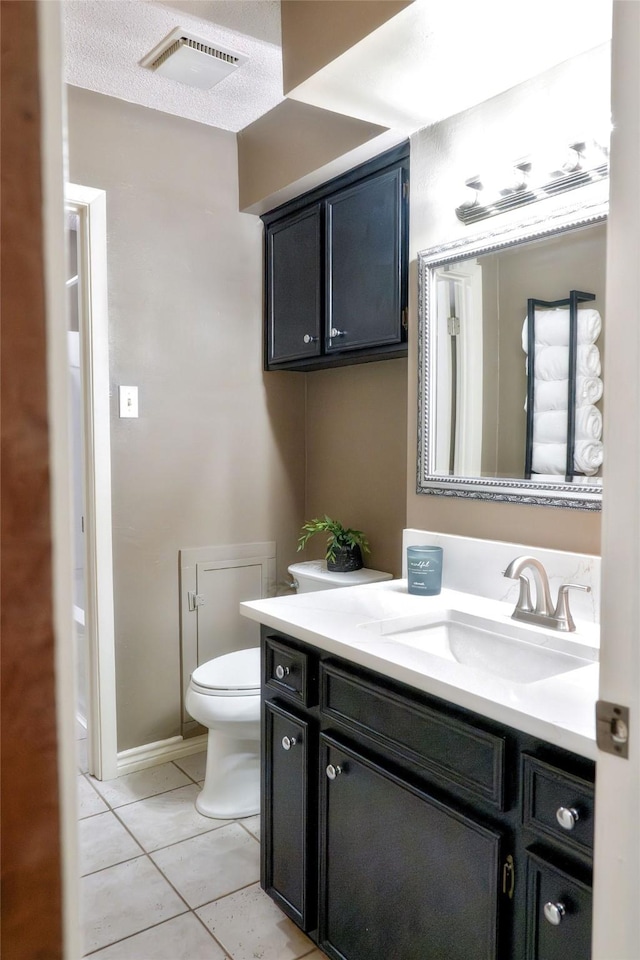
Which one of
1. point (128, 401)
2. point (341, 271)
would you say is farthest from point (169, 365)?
point (341, 271)

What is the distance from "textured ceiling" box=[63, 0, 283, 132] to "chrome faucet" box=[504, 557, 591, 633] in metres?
1.61

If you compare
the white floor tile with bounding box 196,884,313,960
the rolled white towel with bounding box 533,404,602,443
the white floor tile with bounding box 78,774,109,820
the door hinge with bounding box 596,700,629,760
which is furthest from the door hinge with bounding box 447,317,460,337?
the white floor tile with bounding box 78,774,109,820

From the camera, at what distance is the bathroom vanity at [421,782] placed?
1044 mm

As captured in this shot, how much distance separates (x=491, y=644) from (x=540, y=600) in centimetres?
16

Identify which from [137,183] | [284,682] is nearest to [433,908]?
[284,682]

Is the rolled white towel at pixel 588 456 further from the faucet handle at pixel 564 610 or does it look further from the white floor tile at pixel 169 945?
the white floor tile at pixel 169 945

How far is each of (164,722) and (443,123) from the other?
227 cm

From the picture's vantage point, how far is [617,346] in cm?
72

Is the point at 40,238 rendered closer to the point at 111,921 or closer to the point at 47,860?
the point at 47,860

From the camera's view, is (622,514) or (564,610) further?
(564,610)

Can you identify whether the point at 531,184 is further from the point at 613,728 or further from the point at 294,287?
the point at 613,728

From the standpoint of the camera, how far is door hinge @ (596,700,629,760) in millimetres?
713

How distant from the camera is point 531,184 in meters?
1.67

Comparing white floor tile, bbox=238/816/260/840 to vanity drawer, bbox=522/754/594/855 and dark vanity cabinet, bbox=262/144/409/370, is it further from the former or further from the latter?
dark vanity cabinet, bbox=262/144/409/370
